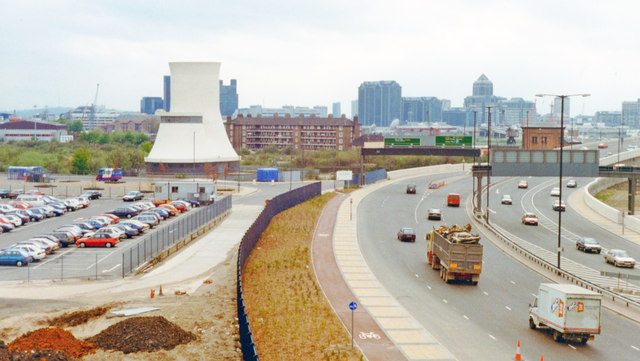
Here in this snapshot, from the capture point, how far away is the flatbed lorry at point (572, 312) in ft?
76.7

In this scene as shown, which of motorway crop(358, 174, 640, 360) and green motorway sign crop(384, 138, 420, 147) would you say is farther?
green motorway sign crop(384, 138, 420, 147)

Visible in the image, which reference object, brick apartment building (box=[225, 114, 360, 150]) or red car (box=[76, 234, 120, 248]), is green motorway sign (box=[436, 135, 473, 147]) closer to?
red car (box=[76, 234, 120, 248])

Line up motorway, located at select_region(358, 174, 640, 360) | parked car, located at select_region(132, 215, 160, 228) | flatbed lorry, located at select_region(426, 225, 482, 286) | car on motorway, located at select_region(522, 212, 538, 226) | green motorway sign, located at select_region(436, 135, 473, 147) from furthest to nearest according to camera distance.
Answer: green motorway sign, located at select_region(436, 135, 473, 147) < car on motorway, located at select_region(522, 212, 538, 226) < parked car, located at select_region(132, 215, 160, 228) < flatbed lorry, located at select_region(426, 225, 482, 286) < motorway, located at select_region(358, 174, 640, 360)

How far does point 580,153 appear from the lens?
6006 cm

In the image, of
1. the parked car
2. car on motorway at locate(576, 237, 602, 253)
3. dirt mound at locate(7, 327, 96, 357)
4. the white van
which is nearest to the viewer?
dirt mound at locate(7, 327, 96, 357)

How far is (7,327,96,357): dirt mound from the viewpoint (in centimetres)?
2220

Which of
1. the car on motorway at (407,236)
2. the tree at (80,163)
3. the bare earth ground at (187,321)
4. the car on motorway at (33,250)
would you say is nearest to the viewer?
the bare earth ground at (187,321)

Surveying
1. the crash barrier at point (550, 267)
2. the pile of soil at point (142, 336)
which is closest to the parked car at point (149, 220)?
the crash barrier at point (550, 267)

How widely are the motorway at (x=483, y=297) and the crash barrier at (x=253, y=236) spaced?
290 inches

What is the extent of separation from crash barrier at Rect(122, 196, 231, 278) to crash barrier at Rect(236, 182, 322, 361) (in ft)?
16.6

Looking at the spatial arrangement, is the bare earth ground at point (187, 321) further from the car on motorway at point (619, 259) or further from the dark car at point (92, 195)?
the dark car at point (92, 195)

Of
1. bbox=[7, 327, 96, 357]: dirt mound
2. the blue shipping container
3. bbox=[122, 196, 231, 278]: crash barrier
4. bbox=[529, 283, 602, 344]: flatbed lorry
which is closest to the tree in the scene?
the blue shipping container

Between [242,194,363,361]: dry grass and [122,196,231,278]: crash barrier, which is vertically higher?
[122,196,231,278]: crash barrier

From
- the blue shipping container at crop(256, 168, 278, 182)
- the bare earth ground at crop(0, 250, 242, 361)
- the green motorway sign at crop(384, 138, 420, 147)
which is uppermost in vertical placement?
the green motorway sign at crop(384, 138, 420, 147)
